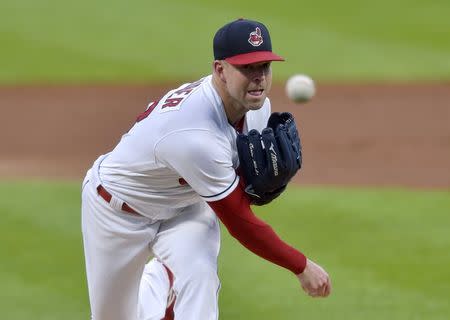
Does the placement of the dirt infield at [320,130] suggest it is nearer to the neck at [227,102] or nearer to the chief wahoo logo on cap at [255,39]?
the neck at [227,102]

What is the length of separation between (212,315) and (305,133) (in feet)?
21.2

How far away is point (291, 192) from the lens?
9305mm

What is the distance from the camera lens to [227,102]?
16.6ft

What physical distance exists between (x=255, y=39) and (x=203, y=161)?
2.09ft

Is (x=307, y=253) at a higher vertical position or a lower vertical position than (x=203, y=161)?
lower

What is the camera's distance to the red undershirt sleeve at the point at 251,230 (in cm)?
497

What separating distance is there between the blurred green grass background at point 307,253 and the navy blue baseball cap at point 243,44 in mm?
2201

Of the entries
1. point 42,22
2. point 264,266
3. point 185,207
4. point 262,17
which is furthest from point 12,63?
point 185,207

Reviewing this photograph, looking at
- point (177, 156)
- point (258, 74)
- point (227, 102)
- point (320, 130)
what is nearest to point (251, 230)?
point (177, 156)

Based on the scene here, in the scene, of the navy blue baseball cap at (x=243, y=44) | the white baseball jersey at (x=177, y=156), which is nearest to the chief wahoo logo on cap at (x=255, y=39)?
the navy blue baseball cap at (x=243, y=44)

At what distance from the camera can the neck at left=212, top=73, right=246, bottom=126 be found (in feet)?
16.6

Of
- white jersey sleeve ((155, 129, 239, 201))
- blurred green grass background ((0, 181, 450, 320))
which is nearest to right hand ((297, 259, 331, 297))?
white jersey sleeve ((155, 129, 239, 201))

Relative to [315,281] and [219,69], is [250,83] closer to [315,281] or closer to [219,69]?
[219,69]

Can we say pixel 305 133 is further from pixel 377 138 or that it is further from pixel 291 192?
pixel 291 192
